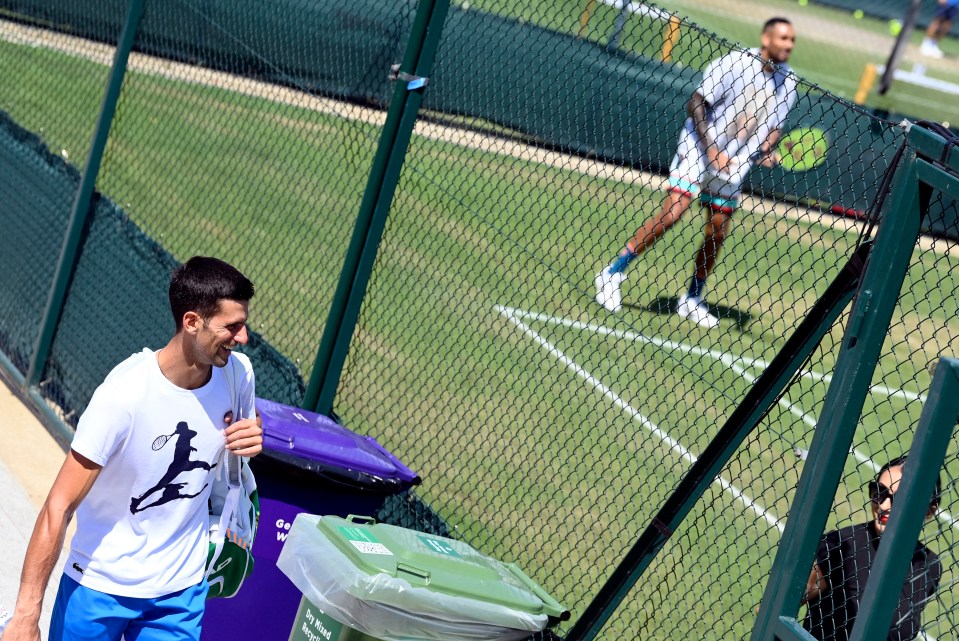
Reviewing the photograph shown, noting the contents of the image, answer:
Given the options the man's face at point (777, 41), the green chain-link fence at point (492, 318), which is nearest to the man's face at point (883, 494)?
the green chain-link fence at point (492, 318)

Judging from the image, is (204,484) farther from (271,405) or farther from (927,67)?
(927,67)

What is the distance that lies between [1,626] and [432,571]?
139 centimetres

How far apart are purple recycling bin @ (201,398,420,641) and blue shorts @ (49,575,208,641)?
2.18ft

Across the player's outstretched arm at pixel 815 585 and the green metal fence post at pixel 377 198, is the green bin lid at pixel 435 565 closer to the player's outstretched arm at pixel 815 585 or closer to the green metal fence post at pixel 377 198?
the player's outstretched arm at pixel 815 585

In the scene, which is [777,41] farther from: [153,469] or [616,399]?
[153,469]

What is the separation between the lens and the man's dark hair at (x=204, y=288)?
3.80 metres

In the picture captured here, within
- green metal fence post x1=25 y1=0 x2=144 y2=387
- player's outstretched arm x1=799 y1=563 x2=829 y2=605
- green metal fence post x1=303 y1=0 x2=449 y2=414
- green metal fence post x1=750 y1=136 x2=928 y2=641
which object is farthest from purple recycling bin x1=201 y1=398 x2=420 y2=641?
green metal fence post x1=25 y1=0 x2=144 y2=387

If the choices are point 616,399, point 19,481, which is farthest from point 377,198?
point 616,399

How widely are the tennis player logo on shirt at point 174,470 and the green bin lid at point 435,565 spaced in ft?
1.75

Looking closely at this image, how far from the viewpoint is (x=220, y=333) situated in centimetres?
380

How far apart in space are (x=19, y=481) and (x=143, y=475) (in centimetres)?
313

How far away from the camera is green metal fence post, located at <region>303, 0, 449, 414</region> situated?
5.24 m

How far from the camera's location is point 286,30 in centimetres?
776

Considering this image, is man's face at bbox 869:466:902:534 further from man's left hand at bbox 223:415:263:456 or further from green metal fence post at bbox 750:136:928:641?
man's left hand at bbox 223:415:263:456
